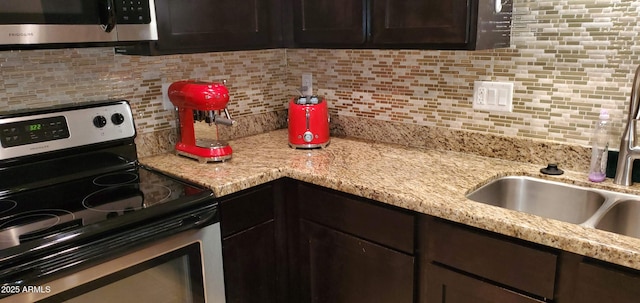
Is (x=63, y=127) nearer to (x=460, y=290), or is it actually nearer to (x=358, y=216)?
(x=358, y=216)

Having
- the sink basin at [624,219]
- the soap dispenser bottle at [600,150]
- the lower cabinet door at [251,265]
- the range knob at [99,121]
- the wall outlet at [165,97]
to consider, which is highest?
the wall outlet at [165,97]

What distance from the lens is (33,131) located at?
1.56 m

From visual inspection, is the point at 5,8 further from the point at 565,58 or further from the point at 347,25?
the point at 565,58

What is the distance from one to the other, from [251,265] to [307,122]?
609mm

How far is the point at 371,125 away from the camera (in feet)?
7.02

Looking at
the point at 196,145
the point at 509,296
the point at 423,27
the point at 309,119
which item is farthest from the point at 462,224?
the point at 196,145

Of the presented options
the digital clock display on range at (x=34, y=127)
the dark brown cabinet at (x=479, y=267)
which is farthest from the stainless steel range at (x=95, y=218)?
the dark brown cabinet at (x=479, y=267)

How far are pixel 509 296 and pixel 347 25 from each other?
3.57 ft

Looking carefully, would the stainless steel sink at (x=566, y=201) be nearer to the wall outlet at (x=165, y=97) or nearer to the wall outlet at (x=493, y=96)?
the wall outlet at (x=493, y=96)

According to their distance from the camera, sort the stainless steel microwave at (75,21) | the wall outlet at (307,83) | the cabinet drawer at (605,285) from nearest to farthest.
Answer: the cabinet drawer at (605,285), the stainless steel microwave at (75,21), the wall outlet at (307,83)

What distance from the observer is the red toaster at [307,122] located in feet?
6.38

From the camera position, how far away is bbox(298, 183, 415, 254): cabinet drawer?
1461 millimetres

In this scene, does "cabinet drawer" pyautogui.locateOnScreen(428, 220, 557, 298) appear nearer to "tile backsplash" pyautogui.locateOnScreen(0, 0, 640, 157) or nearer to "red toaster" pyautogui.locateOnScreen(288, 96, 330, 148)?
"tile backsplash" pyautogui.locateOnScreen(0, 0, 640, 157)

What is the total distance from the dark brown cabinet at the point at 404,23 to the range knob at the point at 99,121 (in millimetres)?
826
